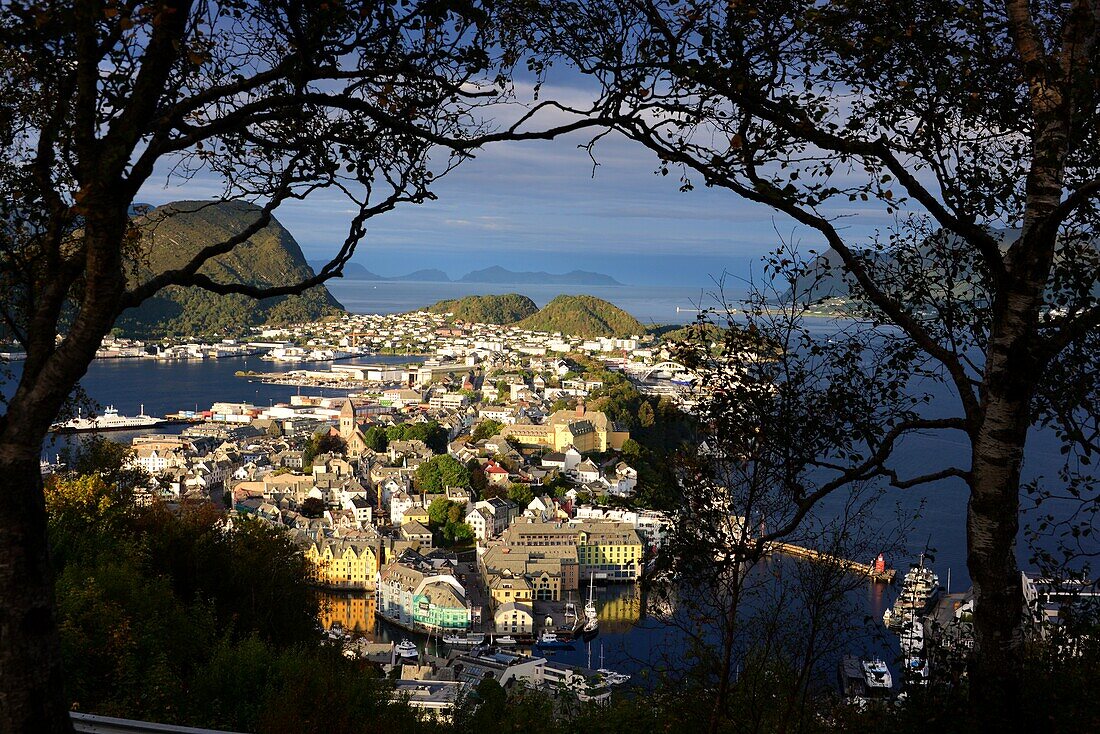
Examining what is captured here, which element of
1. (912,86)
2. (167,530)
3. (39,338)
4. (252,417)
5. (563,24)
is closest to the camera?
(39,338)

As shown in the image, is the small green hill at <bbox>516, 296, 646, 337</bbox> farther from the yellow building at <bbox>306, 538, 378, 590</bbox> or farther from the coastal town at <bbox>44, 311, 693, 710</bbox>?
the yellow building at <bbox>306, 538, 378, 590</bbox>

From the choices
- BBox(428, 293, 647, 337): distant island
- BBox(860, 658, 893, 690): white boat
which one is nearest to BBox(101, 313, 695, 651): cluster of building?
BBox(860, 658, 893, 690): white boat

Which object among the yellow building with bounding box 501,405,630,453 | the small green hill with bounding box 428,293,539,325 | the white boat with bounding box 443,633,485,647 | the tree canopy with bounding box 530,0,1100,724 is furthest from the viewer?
the small green hill with bounding box 428,293,539,325

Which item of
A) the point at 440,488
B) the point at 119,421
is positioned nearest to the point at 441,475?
the point at 440,488

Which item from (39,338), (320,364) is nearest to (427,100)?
(39,338)

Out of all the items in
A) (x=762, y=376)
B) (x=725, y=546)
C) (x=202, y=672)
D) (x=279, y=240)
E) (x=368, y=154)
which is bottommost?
(x=202, y=672)

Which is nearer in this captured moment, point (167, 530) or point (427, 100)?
point (427, 100)

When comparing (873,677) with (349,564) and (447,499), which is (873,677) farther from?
(447,499)

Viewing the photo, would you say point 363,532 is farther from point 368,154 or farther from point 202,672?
point 368,154
